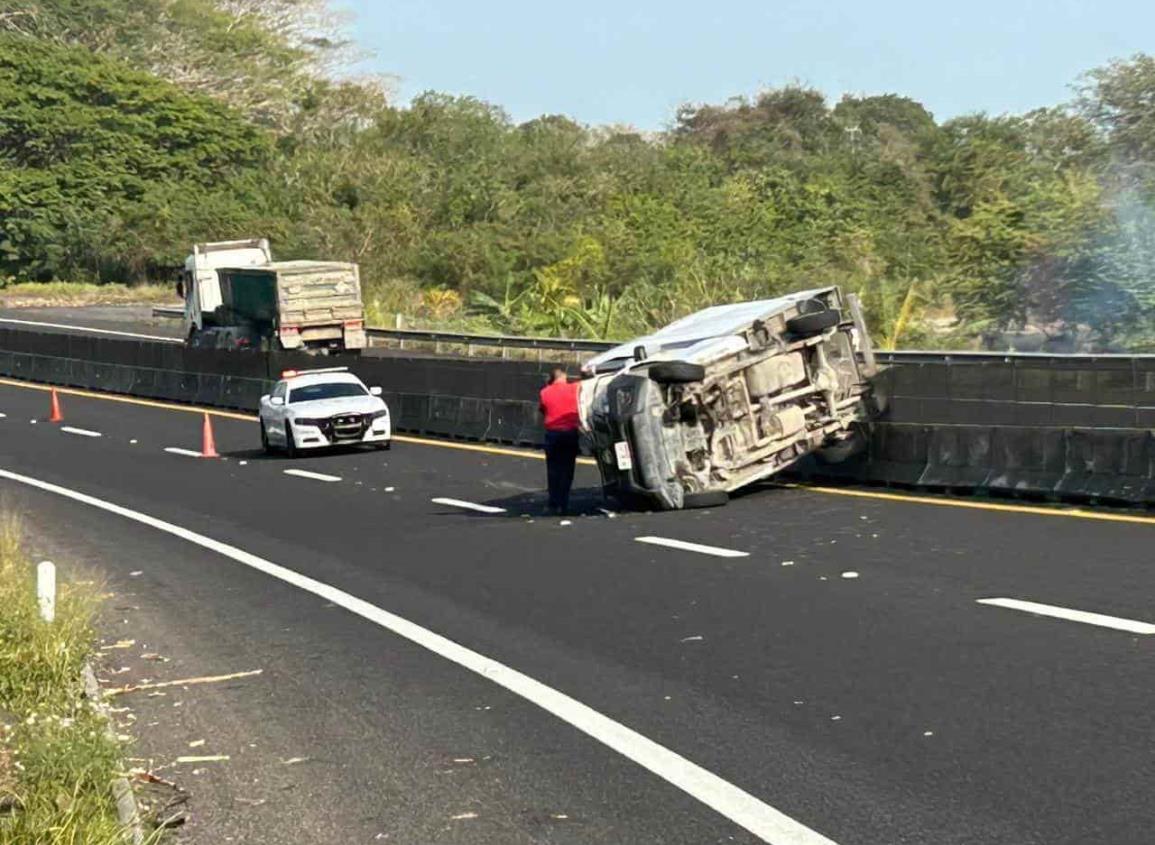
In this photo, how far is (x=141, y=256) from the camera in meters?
91.4

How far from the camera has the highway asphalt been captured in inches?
286

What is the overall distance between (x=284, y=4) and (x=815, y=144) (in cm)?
5721

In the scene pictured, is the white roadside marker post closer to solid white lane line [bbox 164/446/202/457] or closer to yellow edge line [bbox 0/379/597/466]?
yellow edge line [bbox 0/379/597/466]

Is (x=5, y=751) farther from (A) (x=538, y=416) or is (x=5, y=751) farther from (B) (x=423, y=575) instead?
(A) (x=538, y=416)

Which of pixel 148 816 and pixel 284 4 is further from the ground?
pixel 284 4

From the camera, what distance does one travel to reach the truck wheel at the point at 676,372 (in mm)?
18750

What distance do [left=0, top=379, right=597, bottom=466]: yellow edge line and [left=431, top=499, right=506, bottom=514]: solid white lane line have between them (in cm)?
368

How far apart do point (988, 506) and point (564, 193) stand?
67.5m

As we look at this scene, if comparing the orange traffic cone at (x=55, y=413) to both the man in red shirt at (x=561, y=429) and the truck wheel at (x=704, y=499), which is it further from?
the truck wheel at (x=704, y=499)

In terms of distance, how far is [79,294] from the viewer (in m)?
87.9

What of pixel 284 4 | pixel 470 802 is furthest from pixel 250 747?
pixel 284 4

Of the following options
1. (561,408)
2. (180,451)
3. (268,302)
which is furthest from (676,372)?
(268,302)

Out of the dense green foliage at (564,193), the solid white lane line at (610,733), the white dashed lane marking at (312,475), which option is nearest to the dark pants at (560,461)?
the solid white lane line at (610,733)

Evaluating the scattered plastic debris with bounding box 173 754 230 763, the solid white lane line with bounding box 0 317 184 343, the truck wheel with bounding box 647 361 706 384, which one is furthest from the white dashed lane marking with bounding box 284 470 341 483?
the solid white lane line with bounding box 0 317 184 343
